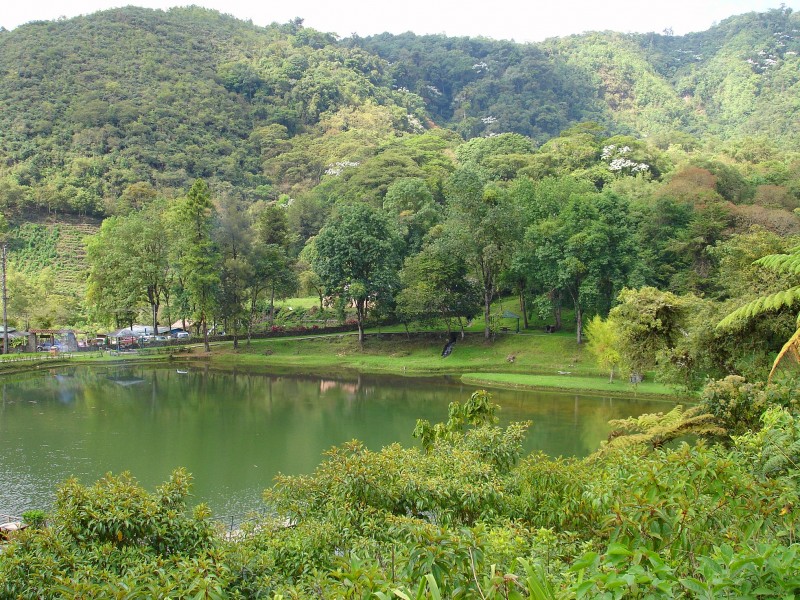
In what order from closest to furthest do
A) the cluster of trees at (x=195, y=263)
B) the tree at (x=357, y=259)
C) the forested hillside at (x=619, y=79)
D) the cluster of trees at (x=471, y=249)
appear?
the cluster of trees at (x=471, y=249) → the tree at (x=357, y=259) → the cluster of trees at (x=195, y=263) → the forested hillside at (x=619, y=79)

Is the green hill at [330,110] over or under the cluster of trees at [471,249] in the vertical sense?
over

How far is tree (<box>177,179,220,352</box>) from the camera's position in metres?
44.6

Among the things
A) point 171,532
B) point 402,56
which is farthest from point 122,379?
point 402,56

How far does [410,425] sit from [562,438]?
5.91 meters

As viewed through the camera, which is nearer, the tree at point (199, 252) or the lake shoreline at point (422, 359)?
the lake shoreline at point (422, 359)

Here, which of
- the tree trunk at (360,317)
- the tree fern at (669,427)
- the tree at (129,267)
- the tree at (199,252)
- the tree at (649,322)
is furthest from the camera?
the tree at (129,267)

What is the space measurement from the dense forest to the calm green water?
4.21 m

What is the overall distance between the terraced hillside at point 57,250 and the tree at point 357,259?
2657 cm

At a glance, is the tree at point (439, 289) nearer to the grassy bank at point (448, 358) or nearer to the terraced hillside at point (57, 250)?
the grassy bank at point (448, 358)

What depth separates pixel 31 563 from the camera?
21.2ft

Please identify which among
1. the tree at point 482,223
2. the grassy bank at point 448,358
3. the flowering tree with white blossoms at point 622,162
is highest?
the flowering tree with white blossoms at point 622,162

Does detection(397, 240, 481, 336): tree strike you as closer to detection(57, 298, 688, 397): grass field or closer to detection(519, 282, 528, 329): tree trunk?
detection(57, 298, 688, 397): grass field

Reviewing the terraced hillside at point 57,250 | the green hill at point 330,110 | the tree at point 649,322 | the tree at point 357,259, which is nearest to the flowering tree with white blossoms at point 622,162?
the green hill at point 330,110

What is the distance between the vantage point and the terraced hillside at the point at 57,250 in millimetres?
60253
